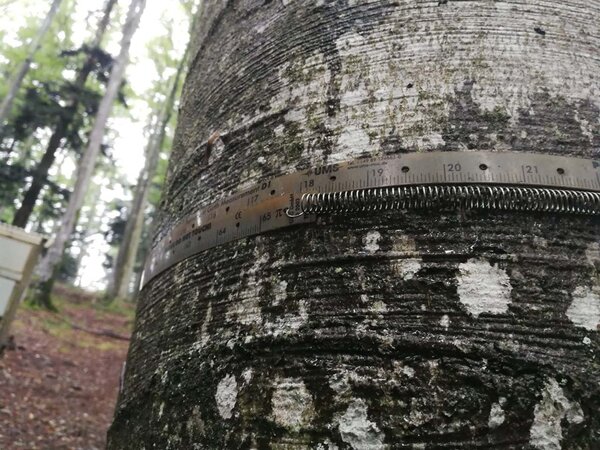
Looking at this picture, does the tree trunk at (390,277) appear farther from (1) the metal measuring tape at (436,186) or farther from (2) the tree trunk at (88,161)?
(2) the tree trunk at (88,161)

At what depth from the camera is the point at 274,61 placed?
1.63 meters

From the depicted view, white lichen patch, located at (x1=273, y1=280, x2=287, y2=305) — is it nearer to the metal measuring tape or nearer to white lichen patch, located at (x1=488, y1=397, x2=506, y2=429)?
the metal measuring tape

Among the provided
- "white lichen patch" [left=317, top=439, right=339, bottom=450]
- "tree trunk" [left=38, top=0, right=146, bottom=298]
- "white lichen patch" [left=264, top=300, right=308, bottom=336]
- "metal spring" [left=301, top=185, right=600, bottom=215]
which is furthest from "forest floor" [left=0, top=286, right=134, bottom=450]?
"metal spring" [left=301, top=185, right=600, bottom=215]

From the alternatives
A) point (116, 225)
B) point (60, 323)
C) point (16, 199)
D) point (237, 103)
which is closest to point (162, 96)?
point (116, 225)

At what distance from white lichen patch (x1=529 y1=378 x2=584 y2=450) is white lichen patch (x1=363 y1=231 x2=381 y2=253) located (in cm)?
44

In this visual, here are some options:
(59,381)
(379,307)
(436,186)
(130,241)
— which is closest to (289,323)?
(379,307)

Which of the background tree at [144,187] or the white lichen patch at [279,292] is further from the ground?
the background tree at [144,187]

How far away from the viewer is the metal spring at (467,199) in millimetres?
1096

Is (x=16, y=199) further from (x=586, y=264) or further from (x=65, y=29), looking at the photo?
(x=586, y=264)

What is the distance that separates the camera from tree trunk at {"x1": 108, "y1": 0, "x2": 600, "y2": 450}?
3.14ft

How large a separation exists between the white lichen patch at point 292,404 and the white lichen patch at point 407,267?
1.06 ft

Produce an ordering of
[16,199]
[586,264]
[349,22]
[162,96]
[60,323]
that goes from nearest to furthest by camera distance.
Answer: [586,264]
[349,22]
[60,323]
[16,199]
[162,96]

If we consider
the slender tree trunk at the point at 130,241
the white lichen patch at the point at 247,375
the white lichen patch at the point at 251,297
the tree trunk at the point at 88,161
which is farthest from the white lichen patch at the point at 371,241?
the slender tree trunk at the point at 130,241

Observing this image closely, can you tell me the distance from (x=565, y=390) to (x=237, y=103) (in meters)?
1.28
